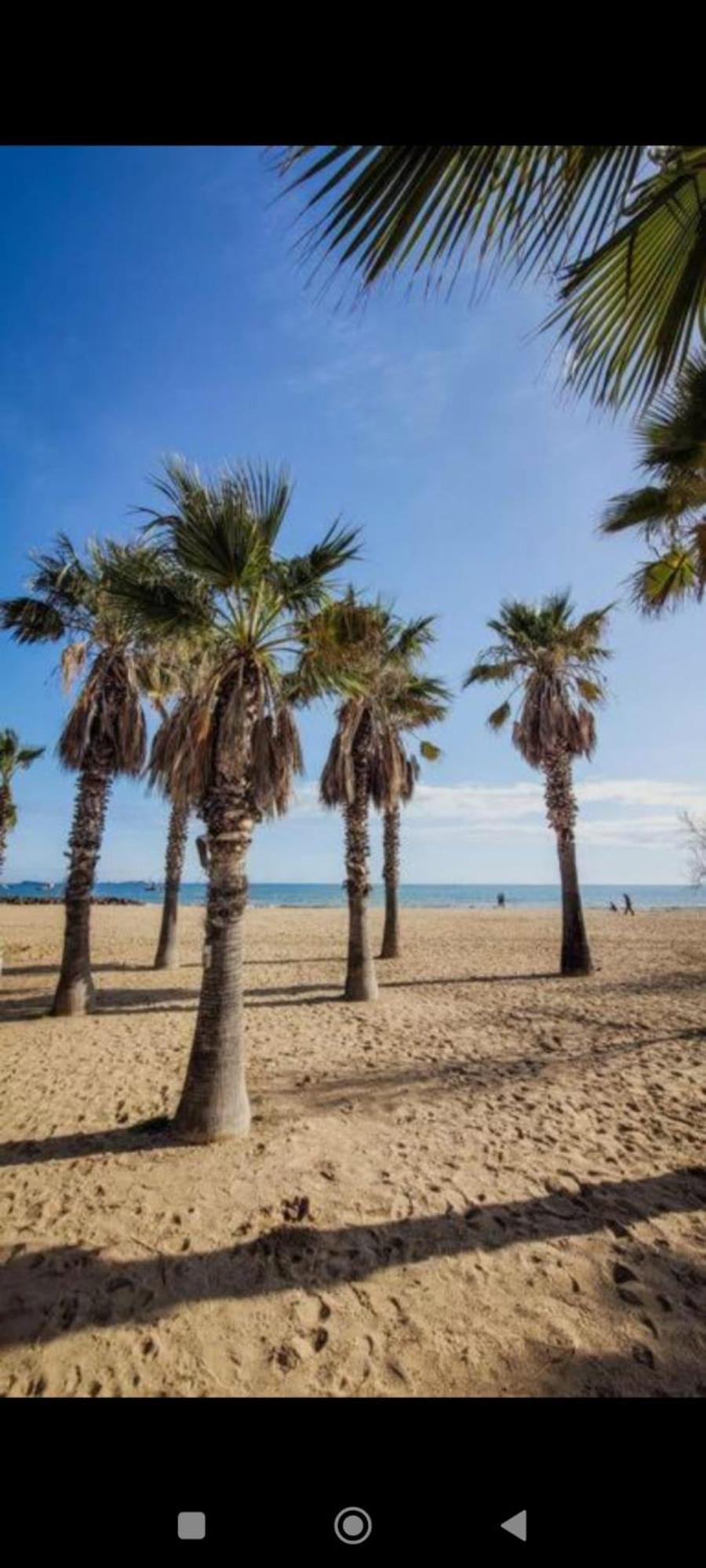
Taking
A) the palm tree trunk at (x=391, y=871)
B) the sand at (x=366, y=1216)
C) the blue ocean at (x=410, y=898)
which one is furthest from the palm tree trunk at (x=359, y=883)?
the blue ocean at (x=410, y=898)

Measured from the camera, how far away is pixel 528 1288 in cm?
373

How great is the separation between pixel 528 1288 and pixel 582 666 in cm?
1386

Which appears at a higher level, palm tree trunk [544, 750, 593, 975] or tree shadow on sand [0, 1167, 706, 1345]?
palm tree trunk [544, 750, 593, 975]

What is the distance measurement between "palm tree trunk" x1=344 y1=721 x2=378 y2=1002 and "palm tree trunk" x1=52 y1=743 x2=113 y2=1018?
4.87 meters

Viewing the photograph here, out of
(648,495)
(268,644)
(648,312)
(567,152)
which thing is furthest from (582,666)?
(567,152)

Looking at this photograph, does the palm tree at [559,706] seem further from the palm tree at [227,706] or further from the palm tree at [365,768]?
the palm tree at [227,706]

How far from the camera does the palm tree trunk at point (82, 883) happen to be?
10.5m

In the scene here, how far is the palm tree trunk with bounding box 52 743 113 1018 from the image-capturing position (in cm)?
1055

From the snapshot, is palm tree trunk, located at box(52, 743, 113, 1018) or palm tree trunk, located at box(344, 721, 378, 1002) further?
palm tree trunk, located at box(344, 721, 378, 1002)
